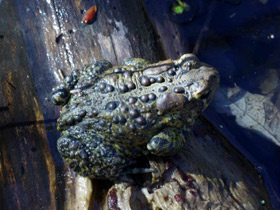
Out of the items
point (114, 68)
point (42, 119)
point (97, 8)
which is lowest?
point (42, 119)

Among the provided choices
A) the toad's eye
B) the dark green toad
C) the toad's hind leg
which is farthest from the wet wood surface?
the toad's hind leg

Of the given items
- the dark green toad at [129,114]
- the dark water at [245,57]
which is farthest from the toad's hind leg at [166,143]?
the dark water at [245,57]

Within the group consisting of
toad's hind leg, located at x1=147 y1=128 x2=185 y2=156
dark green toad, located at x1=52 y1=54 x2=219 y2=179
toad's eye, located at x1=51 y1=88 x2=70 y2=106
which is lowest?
toad's hind leg, located at x1=147 y1=128 x2=185 y2=156

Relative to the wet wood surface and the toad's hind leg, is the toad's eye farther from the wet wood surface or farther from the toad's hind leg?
the toad's hind leg

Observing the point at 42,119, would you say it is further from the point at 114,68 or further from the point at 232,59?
the point at 232,59

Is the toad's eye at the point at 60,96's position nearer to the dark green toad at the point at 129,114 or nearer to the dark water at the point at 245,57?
the dark green toad at the point at 129,114

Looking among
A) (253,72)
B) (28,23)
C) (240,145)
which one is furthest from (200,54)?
(28,23)
